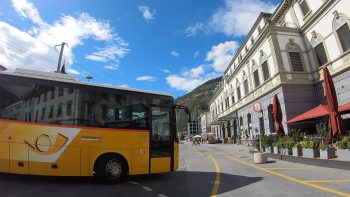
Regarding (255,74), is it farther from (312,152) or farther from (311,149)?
(312,152)

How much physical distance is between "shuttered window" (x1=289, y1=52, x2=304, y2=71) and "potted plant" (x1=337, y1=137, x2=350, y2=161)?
14909 millimetres

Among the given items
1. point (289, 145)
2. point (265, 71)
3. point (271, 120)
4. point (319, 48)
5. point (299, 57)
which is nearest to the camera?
Answer: point (289, 145)

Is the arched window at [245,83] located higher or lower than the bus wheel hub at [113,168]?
higher

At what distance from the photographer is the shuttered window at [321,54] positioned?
22.3m

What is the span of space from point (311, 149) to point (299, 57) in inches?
571

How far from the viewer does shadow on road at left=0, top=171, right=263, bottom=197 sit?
24.7 feet

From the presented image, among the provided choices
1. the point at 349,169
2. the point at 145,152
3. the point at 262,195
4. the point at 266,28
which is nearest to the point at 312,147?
the point at 349,169

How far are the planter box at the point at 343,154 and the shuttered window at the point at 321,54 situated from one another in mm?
13017

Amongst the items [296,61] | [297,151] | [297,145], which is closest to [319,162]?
[297,151]

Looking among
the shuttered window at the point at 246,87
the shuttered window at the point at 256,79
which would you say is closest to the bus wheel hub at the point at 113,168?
the shuttered window at the point at 256,79

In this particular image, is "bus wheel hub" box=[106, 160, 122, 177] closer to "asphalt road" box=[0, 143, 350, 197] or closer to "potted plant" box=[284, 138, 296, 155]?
"asphalt road" box=[0, 143, 350, 197]

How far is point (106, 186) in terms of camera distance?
28.1ft

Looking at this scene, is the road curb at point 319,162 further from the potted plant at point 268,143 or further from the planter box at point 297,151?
the potted plant at point 268,143

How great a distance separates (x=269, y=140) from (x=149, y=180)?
36.8 feet
